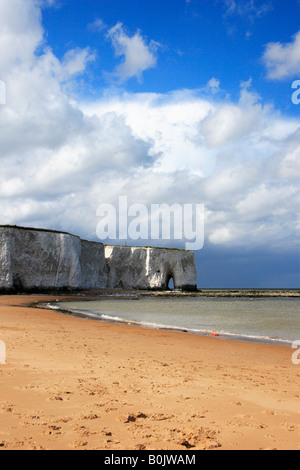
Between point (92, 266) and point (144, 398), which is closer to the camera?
point (144, 398)

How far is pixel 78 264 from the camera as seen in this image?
5206 centimetres

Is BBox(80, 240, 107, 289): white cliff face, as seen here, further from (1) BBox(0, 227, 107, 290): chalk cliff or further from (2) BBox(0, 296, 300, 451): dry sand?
(2) BBox(0, 296, 300, 451): dry sand

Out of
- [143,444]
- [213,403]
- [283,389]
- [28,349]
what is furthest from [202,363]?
[143,444]

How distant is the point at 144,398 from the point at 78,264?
48309 millimetres

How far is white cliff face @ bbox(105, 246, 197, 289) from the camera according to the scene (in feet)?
222

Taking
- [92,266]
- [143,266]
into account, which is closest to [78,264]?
[92,266]

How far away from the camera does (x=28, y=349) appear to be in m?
7.93

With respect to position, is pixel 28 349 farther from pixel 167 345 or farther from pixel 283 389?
pixel 283 389

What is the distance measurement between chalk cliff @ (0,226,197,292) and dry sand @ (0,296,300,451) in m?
38.2

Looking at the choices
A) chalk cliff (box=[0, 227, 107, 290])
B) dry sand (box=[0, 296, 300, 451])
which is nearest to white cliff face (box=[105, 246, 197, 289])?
chalk cliff (box=[0, 227, 107, 290])

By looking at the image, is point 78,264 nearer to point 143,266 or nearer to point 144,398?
point 143,266

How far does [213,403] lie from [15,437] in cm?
238

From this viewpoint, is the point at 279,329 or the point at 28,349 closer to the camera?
the point at 28,349

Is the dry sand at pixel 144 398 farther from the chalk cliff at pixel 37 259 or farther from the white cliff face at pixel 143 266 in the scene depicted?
the white cliff face at pixel 143 266
